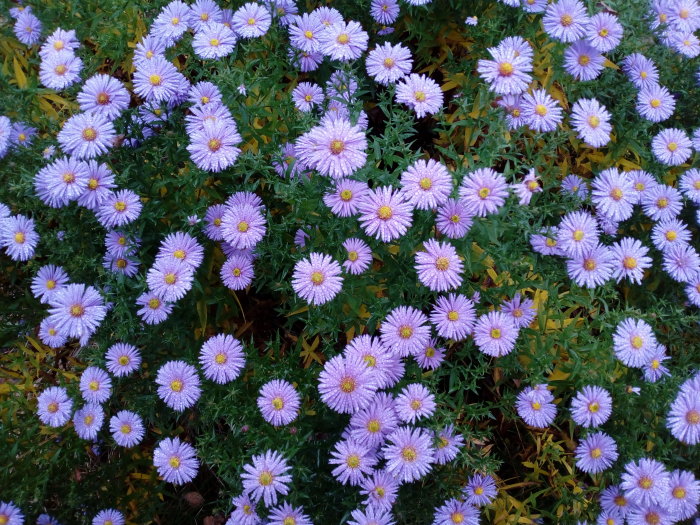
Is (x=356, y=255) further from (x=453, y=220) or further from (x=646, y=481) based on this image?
(x=646, y=481)

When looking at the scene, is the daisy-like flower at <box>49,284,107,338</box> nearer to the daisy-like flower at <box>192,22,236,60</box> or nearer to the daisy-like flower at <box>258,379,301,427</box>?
the daisy-like flower at <box>258,379,301,427</box>

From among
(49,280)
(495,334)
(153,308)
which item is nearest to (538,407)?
(495,334)

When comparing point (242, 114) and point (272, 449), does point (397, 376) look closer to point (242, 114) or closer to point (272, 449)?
point (272, 449)

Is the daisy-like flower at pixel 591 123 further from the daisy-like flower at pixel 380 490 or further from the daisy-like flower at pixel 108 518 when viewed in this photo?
the daisy-like flower at pixel 108 518

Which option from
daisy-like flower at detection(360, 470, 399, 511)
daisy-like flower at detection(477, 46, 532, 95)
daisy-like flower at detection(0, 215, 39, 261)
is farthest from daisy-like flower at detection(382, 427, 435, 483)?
daisy-like flower at detection(0, 215, 39, 261)

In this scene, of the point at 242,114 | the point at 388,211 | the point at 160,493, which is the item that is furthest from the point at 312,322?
the point at 160,493

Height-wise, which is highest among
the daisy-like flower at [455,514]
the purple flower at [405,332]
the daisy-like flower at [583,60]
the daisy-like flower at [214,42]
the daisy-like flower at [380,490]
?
the daisy-like flower at [214,42]

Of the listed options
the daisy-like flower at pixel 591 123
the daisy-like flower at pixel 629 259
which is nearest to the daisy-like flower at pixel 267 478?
the daisy-like flower at pixel 629 259
